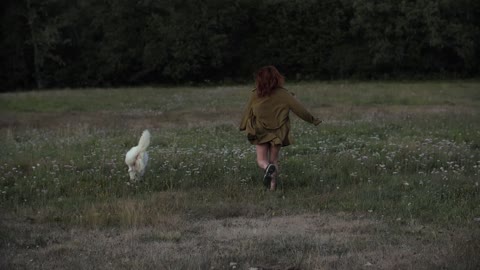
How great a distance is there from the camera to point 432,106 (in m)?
24.2

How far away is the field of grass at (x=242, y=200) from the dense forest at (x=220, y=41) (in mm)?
31552

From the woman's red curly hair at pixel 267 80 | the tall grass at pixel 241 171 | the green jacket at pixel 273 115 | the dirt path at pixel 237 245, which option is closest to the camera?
the dirt path at pixel 237 245

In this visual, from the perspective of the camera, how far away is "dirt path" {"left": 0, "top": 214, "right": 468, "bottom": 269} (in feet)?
19.5

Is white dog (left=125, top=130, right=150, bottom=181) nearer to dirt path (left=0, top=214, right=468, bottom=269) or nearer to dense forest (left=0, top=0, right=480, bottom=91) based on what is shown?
dirt path (left=0, top=214, right=468, bottom=269)

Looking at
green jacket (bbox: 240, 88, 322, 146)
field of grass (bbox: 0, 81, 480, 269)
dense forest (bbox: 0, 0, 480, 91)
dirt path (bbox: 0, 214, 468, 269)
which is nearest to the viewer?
dirt path (bbox: 0, 214, 468, 269)

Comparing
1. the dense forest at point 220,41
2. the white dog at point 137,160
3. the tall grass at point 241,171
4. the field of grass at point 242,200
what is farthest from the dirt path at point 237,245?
the dense forest at point 220,41

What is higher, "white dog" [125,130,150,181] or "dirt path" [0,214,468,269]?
"white dog" [125,130,150,181]

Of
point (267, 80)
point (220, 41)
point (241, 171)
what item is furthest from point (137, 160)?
point (220, 41)

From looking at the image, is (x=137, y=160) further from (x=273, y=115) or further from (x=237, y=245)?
(x=237, y=245)

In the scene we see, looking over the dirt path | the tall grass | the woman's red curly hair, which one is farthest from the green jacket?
the dirt path

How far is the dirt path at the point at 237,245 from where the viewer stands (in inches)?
234

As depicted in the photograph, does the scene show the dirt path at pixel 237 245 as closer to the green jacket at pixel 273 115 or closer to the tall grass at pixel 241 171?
the tall grass at pixel 241 171

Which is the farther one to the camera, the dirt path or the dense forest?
the dense forest

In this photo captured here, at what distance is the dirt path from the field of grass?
2 cm
